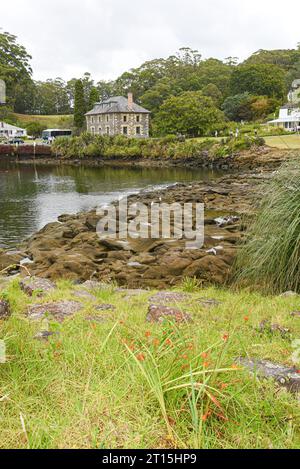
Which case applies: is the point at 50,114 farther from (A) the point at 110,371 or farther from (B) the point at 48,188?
(A) the point at 110,371

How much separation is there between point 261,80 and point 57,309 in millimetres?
68070

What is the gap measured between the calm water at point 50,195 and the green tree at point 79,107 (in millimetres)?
33913

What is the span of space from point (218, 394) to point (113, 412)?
566 millimetres

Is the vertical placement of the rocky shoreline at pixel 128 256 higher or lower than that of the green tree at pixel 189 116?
lower

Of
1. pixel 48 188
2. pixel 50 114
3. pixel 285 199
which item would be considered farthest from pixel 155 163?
pixel 50 114

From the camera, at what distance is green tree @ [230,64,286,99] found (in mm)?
66250

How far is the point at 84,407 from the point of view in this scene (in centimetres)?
245

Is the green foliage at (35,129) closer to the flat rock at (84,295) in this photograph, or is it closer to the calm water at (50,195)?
the calm water at (50,195)

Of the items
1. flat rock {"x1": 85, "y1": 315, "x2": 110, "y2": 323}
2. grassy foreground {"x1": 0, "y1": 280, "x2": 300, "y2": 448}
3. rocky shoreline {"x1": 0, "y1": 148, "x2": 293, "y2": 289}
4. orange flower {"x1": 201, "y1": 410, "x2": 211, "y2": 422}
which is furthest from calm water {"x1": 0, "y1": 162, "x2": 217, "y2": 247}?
orange flower {"x1": 201, "y1": 410, "x2": 211, "y2": 422}

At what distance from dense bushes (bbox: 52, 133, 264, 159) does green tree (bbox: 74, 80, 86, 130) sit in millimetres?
11224

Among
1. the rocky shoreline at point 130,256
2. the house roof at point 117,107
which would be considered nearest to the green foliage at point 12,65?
the house roof at point 117,107

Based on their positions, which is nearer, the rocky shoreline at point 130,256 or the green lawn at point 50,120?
the rocky shoreline at point 130,256

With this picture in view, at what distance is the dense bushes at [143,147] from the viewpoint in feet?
147

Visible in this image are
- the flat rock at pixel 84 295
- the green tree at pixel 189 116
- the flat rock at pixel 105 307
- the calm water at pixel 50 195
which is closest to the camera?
the flat rock at pixel 105 307
